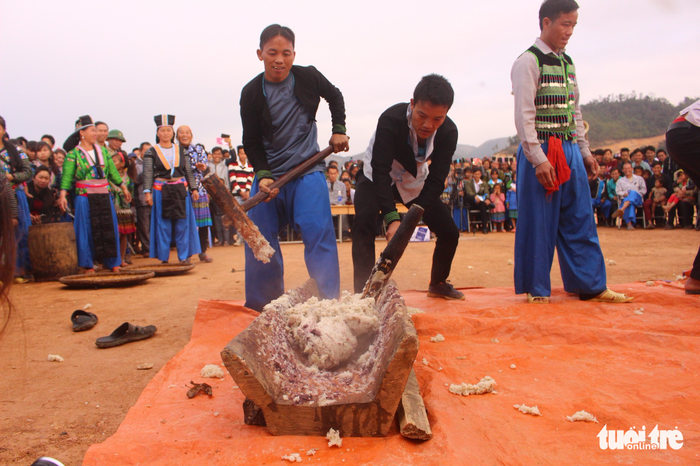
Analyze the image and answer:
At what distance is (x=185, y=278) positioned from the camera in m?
5.50

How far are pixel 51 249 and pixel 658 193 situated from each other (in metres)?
12.1

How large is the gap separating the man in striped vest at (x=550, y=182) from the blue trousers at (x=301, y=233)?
1557mm

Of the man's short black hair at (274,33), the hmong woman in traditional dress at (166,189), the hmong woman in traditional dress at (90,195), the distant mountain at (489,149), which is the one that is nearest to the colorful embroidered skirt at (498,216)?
the hmong woman in traditional dress at (166,189)

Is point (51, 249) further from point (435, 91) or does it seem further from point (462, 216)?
point (462, 216)

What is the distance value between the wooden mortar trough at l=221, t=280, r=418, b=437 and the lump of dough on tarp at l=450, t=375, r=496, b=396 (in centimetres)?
41

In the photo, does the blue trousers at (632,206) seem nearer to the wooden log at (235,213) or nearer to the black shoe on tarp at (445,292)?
the black shoe on tarp at (445,292)

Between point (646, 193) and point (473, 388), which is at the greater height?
point (646, 193)

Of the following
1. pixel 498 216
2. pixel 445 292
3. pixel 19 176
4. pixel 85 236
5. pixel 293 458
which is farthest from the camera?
pixel 498 216

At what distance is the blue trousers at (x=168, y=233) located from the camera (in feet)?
20.1

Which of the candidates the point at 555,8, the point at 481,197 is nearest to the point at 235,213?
the point at 555,8

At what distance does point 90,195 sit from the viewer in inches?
219

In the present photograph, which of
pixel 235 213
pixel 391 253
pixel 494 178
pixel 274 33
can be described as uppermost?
pixel 274 33

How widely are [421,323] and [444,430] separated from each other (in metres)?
1.23

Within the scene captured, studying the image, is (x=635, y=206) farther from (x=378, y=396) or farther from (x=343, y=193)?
(x=378, y=396)
